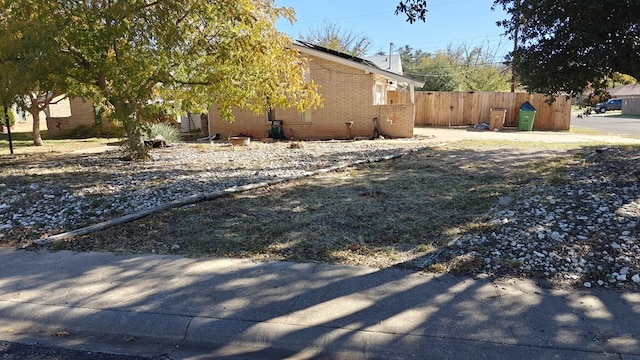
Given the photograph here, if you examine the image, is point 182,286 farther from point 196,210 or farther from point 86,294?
point 196,210

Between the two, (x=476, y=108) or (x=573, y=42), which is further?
(x=476, y=108)

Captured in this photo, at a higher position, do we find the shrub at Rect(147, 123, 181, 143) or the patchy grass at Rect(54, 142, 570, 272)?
the shrub at Rect(147, 123, 181, 143)

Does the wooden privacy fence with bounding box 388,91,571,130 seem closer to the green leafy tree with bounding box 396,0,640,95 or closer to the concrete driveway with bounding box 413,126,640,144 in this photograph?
the concrete driveway with bounding box 413,126,640,144

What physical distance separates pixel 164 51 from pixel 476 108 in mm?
19745

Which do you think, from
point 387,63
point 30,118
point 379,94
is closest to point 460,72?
point 387,63

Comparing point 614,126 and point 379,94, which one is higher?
point 379,94

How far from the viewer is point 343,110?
60.8ft

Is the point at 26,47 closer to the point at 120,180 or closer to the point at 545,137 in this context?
the point at 120,180

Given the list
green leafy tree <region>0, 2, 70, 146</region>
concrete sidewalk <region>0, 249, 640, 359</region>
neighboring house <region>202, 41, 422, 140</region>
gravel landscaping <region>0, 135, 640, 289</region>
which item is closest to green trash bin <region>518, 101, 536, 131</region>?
neighboring house <region>202, 41, 422, 140</region>

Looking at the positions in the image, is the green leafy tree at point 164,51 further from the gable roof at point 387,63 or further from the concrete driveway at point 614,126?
the gable roof at point 387,63

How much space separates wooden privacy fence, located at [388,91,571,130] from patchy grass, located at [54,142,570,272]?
50.0 ft

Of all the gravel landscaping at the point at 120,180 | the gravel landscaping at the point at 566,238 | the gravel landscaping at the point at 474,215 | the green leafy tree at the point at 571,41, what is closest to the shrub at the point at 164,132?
the gravel landscaping at the point at 120,180

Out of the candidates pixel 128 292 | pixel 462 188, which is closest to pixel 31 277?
pixel 128 292

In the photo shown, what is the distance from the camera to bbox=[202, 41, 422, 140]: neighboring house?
17814 mm
